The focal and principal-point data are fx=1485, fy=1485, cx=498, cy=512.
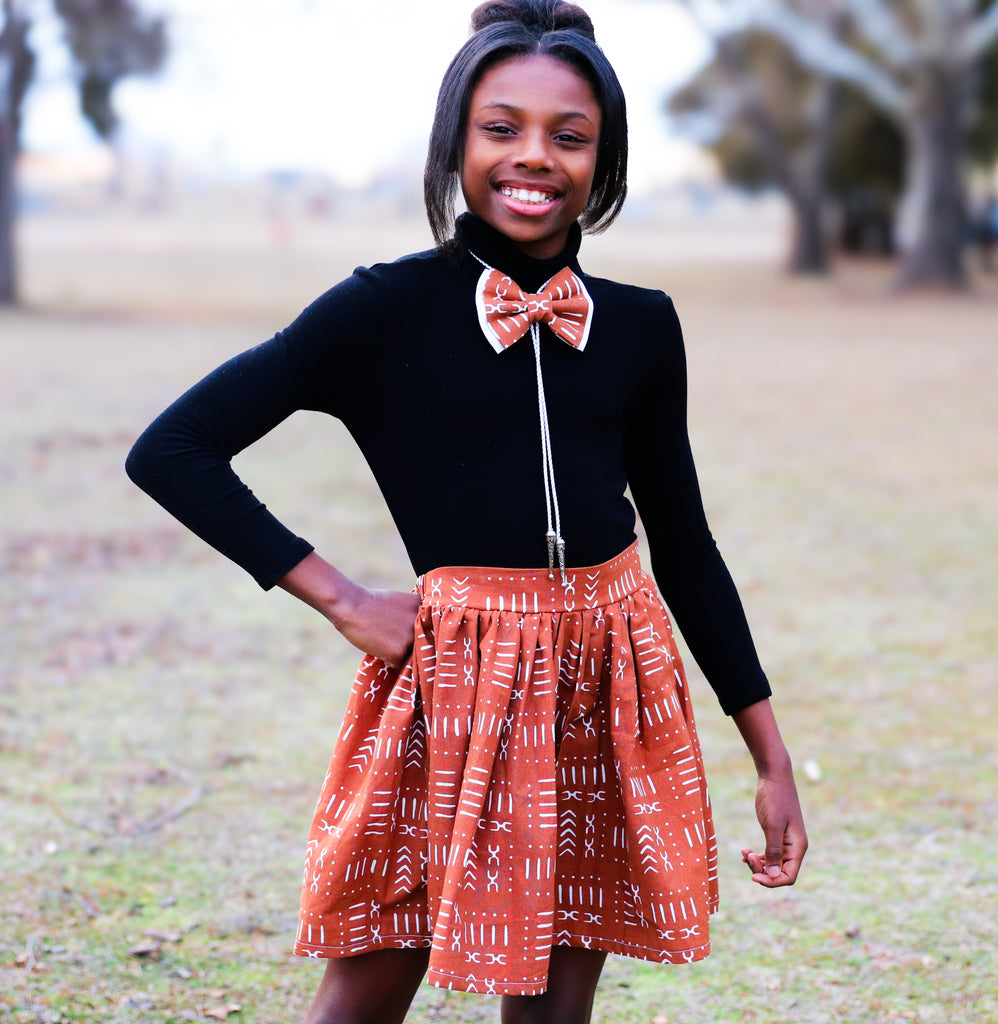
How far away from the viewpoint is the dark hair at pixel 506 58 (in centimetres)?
200

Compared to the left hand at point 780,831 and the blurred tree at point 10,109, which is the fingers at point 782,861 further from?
the blurred tree at point 10,109

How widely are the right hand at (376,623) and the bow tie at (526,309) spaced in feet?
1.22

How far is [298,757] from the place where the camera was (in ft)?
14.7

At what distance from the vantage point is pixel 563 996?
2.07m

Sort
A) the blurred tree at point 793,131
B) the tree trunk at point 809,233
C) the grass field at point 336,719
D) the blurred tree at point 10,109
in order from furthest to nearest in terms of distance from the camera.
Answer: the tree trunk at point 809,233 → the blurred tree at point 793,131 → the blurred tree at point 10,109 → the grass field at point 336,719

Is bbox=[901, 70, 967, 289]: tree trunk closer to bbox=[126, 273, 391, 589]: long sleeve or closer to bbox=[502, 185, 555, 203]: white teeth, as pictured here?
bbox=[502, 185, 555, 203]: white teeth

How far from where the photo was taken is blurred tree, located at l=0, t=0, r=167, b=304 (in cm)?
1977

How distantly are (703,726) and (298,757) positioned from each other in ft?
4.25

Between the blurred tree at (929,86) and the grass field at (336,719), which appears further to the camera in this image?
the blurred tree at (929,86)

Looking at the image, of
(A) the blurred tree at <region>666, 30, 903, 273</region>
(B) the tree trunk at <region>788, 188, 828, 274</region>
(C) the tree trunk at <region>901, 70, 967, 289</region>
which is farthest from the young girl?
(B) the tree trunk at <region>788, 188, 828, 274</region>

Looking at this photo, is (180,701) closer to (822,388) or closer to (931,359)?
(822,388)

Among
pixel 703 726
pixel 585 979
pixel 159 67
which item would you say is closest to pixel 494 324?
pixel 585 979

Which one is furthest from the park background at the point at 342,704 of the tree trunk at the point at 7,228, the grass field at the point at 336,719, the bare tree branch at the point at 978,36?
the bare tree branch at the point at 978,36

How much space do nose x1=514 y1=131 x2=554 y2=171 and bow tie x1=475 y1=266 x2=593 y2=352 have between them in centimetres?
15
